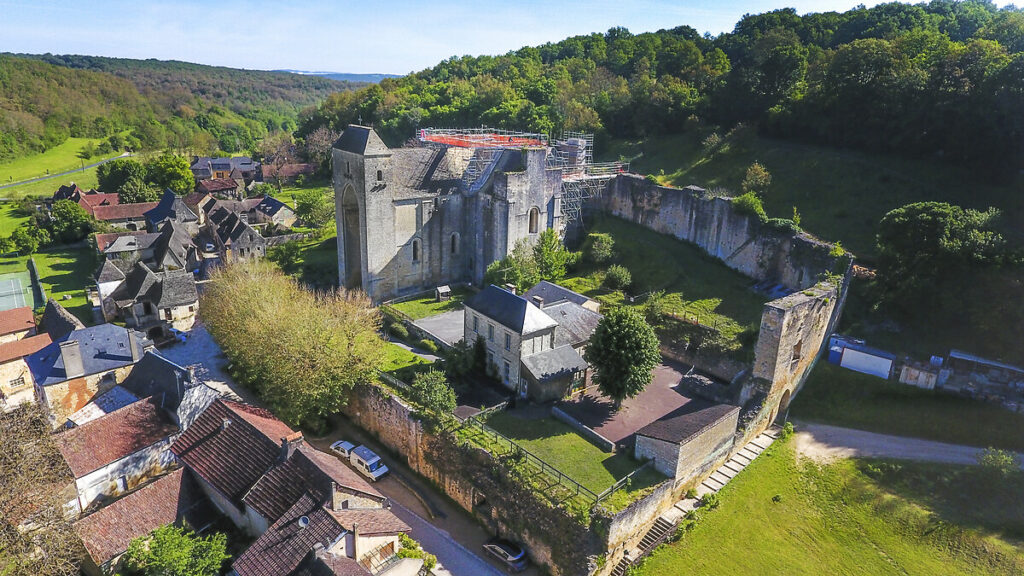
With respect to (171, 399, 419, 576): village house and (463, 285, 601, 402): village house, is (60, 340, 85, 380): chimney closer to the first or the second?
(171, 399, 419, 576): village house

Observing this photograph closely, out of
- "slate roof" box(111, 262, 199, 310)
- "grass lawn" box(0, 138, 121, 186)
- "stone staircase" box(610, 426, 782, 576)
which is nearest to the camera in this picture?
"stone staircase" box(610, 426, 782, 576)

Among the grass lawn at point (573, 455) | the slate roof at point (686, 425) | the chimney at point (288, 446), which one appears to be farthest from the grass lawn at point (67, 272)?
the slate roof at point (686, 425)

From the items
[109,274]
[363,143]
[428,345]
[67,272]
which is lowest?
[67,272]

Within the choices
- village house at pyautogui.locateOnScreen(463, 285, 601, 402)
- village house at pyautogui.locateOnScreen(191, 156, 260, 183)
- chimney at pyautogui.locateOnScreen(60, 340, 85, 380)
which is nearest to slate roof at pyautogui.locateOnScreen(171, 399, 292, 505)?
chimney at pyautogui.locateOnScreen(60, 340, 85, 380)

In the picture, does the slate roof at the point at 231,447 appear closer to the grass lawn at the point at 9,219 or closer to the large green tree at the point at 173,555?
the large green tree at the point at 173,555

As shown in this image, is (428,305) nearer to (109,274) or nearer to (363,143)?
(363,143)

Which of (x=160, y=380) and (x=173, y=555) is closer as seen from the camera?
(x=173, y=555)

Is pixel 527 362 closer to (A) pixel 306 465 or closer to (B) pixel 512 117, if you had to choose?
(A) pixel 306 465

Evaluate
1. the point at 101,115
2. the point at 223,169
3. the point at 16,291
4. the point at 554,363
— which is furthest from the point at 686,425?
the point at 101,115
